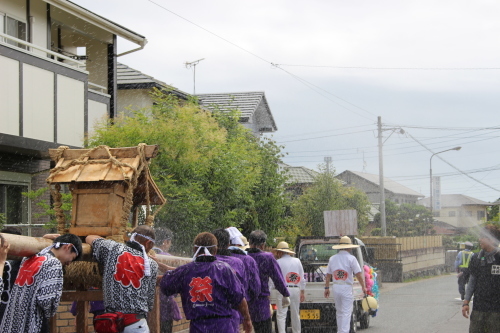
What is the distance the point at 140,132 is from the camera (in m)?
13.3

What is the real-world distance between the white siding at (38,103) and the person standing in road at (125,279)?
29.1 feet

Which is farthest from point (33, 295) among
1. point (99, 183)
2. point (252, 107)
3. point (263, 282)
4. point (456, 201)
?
point (456, 201)

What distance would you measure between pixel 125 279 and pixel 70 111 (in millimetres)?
10339

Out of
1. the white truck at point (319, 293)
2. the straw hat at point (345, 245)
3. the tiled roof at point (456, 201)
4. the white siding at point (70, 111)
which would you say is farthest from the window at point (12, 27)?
the tiled roof at point (456, 201)

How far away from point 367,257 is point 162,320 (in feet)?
28.1

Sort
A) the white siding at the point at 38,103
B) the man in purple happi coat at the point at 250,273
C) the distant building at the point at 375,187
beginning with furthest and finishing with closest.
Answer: the distant building at the point at 375,187, the white siding at the point at 38,103, the man in purple happi coat at the point at 250,273

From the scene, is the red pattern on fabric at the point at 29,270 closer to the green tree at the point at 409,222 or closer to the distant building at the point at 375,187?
the green tree at the point at 409,222

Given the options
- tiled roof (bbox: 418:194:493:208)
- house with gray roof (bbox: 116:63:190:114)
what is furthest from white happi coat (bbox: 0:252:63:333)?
tiled roof (bbox: 418:194:493:208)

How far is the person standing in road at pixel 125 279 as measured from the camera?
578cm

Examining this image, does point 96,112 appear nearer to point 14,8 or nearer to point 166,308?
point 14,8

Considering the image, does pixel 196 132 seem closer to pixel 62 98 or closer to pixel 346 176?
pixel 62 98

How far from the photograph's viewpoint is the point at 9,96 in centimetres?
1348

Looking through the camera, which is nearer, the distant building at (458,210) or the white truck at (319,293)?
the white truck at (319,293)

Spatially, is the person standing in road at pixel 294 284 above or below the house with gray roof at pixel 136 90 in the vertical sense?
below
